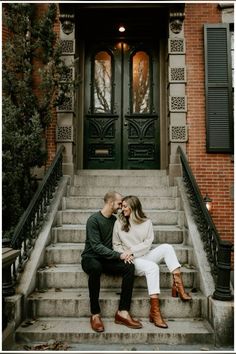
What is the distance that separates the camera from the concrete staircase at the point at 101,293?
407 cm

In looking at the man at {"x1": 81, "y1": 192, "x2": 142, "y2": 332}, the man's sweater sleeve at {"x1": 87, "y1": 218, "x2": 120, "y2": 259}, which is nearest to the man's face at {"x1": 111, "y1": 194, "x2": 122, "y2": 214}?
the man at {"x1": 81, "y1": 192, "x2": 142, "y2": 332}

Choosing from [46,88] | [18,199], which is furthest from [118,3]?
[18,199]

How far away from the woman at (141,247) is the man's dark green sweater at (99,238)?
0.09m

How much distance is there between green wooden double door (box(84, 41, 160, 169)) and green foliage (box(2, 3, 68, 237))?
144cm

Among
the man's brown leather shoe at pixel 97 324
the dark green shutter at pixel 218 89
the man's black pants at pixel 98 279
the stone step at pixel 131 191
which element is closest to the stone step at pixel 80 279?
the man's black pants at pixel 98 279

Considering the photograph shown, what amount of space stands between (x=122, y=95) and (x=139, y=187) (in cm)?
270

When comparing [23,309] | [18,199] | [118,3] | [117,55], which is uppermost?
[118,3]

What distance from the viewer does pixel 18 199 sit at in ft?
21.1

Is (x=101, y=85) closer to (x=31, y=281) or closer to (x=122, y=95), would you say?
(x=122, y=95)

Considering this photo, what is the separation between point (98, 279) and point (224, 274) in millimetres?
1551

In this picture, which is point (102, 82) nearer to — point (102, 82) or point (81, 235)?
point (102, 82)

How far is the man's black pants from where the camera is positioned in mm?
4266

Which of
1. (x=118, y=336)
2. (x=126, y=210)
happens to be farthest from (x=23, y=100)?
(x=118, y=336)

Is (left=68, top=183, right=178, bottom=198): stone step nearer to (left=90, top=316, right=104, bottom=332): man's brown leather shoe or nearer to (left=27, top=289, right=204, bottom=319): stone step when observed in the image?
(left=27, top=289, right=204, bottom=319): stone step
